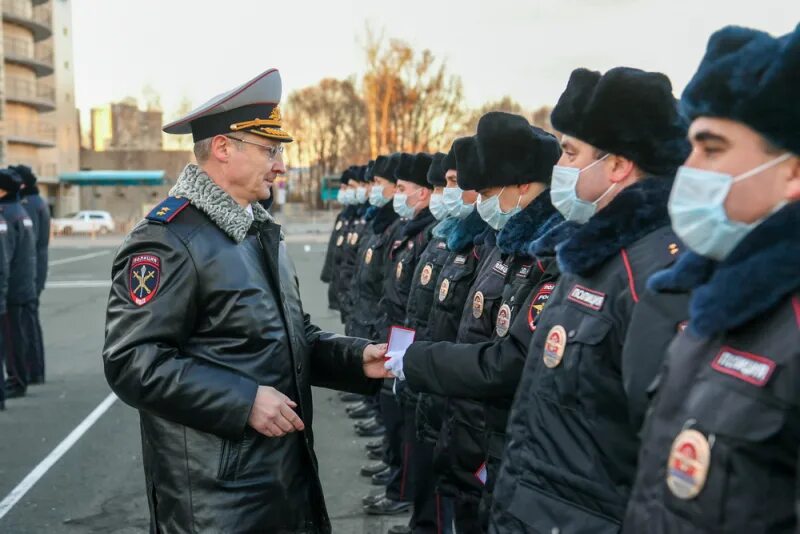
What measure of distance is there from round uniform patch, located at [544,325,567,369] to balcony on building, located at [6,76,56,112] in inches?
2339

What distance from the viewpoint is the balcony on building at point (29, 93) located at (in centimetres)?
5475

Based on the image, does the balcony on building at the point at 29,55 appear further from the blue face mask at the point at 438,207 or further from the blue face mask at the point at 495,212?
the blue face mask at the point at 495,212

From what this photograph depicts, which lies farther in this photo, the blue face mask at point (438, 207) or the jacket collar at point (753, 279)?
the blue face mask at point (438, 207)

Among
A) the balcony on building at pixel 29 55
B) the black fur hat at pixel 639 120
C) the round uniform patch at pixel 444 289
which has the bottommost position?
the round uniform patch at pixel 444 289

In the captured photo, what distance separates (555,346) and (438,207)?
142 inches

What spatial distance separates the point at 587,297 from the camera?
A: 2344mm

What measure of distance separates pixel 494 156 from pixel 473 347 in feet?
4.07

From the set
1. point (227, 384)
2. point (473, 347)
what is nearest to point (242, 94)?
point (227, 384)

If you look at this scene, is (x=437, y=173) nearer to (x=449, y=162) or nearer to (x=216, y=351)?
(x=449, y=162)

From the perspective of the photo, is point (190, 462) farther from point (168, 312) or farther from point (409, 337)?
point (409, 337)

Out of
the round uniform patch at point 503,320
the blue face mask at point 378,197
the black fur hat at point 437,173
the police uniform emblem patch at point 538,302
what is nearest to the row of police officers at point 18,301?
the blue face mask at point 378,197

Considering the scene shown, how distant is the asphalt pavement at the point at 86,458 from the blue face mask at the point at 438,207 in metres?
2.07

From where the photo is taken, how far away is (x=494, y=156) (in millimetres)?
3893

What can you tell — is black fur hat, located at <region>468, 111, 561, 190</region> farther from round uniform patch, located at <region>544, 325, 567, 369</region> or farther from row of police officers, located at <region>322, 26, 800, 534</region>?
round uniform patch, located at <region>544, 325, 567, 369</region>
